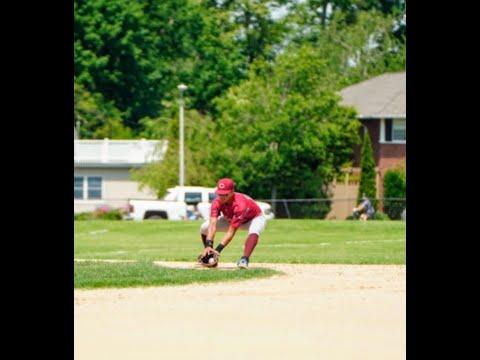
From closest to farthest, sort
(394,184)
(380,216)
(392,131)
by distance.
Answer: (380,216) → (394,184) → (392,131)

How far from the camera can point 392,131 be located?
6812cm

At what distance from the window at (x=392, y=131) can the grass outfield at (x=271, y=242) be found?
838 inches

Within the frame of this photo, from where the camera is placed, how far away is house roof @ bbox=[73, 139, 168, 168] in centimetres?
7300

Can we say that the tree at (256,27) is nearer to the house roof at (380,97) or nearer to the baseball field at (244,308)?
the house roof at (380,97)

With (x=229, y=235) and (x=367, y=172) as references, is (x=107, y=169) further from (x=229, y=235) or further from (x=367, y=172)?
(x=229, y=235)

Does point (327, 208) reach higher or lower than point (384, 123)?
lower

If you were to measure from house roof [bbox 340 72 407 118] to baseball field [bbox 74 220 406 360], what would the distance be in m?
40.2

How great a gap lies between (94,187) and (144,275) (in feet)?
184

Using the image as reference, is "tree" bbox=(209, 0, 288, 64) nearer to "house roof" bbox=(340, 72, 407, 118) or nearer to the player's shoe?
"house roof" bbox=(340, 72, 407, 118)

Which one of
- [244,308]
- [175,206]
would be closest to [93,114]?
[175,206]

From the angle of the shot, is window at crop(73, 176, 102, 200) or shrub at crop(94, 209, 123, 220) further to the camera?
window at crop(73, 176, 102, 200)

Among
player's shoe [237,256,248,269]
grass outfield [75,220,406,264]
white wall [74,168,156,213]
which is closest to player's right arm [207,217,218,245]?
player's shoe [237,256,248,269]
